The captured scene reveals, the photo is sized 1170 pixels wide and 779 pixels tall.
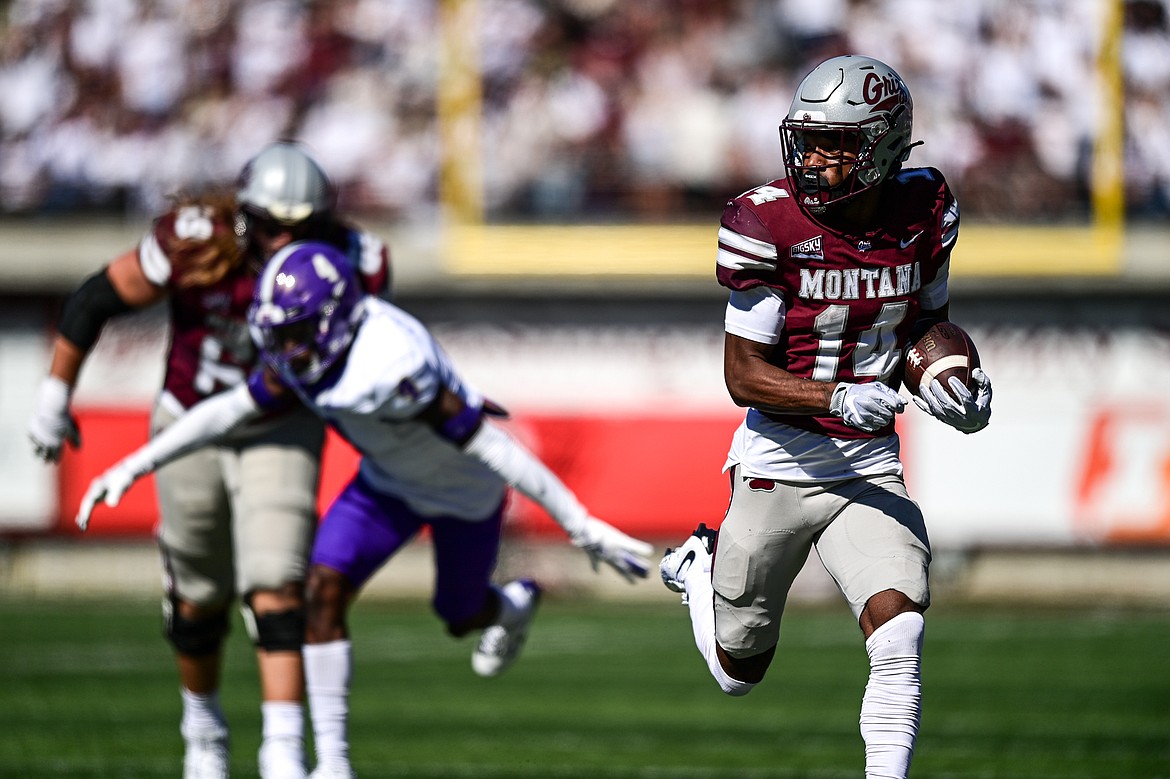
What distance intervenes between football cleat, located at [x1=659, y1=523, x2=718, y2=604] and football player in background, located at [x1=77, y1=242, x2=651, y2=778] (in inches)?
9.7

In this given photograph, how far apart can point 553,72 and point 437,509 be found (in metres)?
9.45

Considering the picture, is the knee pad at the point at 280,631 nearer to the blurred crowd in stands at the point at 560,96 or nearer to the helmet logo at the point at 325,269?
the helmet logo at the point at 325,269

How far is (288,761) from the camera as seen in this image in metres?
5.15

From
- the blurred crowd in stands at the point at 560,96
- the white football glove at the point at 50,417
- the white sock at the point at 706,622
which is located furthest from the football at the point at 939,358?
the blurred crowd in stands at the point at 560,96

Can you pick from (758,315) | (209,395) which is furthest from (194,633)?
(758,315)

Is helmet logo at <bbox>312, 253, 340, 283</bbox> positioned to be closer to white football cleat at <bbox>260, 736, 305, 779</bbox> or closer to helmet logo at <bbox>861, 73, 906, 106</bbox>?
white football cleat at <bbox>260, 736, 305, 779</bbox>

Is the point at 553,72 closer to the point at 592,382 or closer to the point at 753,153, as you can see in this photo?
the point at 753,153

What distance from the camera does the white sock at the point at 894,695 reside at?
4121 mm

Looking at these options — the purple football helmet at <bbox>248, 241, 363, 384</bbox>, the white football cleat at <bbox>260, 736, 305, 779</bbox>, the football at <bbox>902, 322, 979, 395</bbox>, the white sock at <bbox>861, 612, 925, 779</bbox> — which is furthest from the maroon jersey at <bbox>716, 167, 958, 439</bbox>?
the white football cleat at <bbox>260, 736, 305, 779</bbox>

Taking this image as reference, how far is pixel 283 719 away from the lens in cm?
520

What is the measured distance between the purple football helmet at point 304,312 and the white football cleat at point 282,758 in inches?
43.2

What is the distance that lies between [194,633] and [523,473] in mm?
1299

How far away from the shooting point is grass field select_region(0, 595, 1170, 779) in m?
6.61

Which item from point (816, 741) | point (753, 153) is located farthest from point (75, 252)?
point (816, 741)
